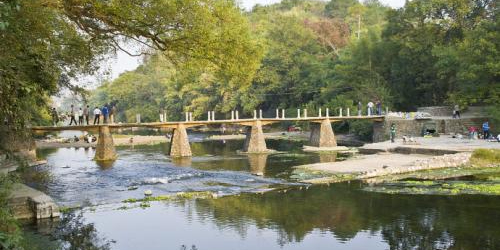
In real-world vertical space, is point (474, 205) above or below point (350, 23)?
below

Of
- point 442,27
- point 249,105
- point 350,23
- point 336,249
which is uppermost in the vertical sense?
point 350,23

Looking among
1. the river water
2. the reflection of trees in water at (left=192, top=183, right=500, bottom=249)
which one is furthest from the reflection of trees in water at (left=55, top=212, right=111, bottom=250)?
the reflection of trees in water at (left=192, top=183, right=500, bottom=249)

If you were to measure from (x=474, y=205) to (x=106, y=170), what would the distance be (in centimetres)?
2361

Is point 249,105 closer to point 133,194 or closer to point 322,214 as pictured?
point 133,194

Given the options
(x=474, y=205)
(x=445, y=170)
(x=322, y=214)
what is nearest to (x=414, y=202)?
(x=474, y=205)

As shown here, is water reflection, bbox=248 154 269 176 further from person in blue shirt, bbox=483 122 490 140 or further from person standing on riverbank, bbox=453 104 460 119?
person standing on riverbank, bbox=453 104 460 119

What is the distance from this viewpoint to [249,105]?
75.2 meters

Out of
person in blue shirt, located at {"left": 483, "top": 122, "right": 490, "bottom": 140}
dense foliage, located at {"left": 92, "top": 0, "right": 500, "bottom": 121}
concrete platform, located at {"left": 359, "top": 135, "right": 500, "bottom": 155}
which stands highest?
dense foliage, located at {"left": 92, "top": 0, "right": 500, "bottom": 121}

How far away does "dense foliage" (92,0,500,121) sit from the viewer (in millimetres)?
44969

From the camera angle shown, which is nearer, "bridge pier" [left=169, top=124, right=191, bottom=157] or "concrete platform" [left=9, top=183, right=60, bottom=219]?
"concrete platform" [left=9, top=183, right=60, bottom=219]

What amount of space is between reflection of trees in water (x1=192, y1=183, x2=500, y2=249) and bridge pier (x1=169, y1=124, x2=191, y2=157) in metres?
21.4

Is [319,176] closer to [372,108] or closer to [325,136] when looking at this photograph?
[325,136]

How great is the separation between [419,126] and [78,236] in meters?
39.8

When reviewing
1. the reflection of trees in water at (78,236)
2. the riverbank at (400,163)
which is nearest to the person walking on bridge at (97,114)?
the riverbank at (400,163)
